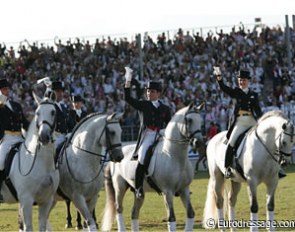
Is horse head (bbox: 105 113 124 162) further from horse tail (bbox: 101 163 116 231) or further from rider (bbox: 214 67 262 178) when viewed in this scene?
rider (bbox: 214 67 262 178)

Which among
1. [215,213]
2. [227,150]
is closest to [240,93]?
[227,150]

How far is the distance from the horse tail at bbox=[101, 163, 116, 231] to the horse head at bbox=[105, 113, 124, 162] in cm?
264

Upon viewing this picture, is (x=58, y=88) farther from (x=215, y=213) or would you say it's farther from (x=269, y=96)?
(x=269, y=96)

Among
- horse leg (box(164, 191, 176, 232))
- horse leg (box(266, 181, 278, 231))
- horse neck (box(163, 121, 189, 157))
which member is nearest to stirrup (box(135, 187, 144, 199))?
horse leg (box(164, 191, 176, 232))

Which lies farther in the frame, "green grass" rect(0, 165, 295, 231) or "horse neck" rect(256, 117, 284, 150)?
"green grass" rect(0, 165, 295, 231)

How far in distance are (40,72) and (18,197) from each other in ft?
81.4

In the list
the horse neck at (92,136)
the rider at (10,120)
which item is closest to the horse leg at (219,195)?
the horse neck at (92,136)

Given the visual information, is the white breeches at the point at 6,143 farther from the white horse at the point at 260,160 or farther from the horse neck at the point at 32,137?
the white horse at the point at 260,160

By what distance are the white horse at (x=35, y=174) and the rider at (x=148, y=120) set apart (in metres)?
2.67

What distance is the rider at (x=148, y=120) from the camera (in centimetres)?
1731

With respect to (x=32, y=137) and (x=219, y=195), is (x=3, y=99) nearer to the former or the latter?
(x=32, y=137)

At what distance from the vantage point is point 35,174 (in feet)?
48.2

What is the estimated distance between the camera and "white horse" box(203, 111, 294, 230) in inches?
664

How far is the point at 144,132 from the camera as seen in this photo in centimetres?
1772
